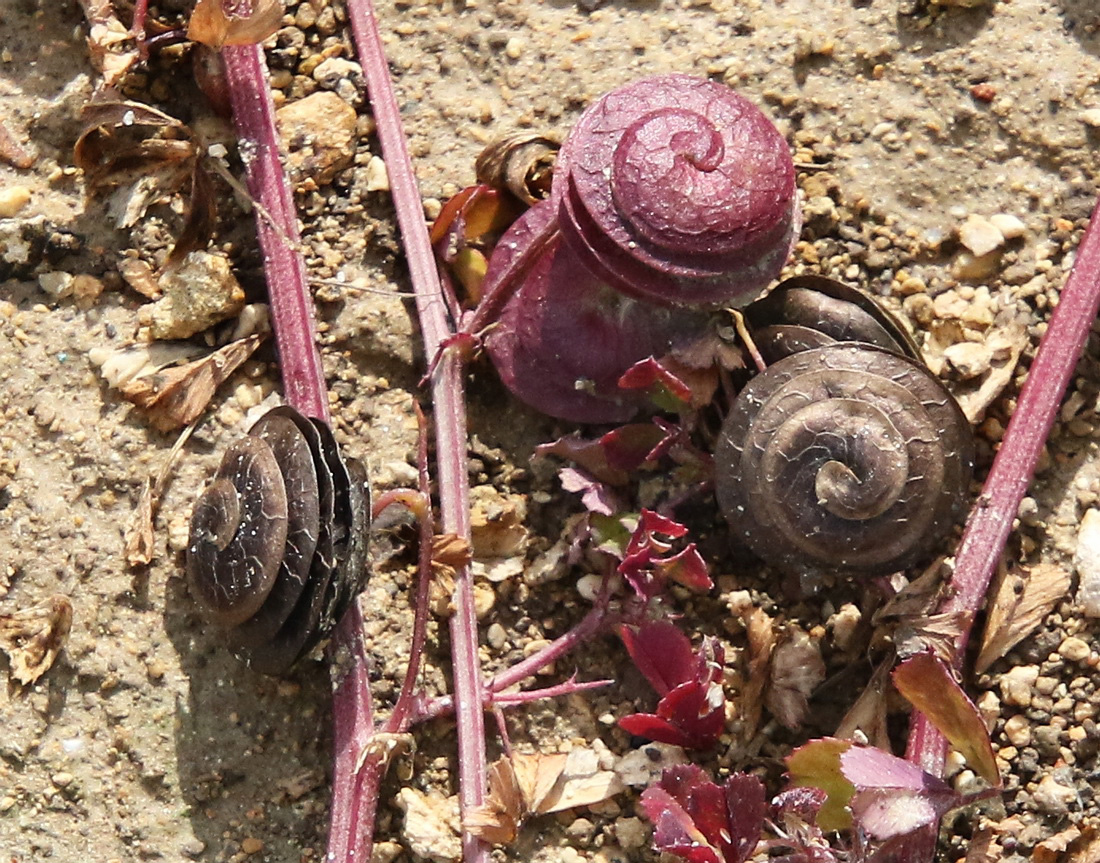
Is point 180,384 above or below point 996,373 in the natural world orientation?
above

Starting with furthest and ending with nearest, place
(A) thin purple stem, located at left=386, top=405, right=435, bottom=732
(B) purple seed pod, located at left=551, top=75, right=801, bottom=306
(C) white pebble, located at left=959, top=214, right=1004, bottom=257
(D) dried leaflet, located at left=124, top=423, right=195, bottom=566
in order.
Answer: (C) white pebble, located at left=959, top=214, right=1004, bottom=257 → (D) dried leaflet, located at left=124, top=423, right=195, bottom=566 → (A) thin purple stem, located at left=386, top=405, right=435, bottom=732 → (B) purple seed pod, located at left=551, top=75, right=801, bottom=306

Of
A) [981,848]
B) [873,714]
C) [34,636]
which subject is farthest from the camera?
[34,636]

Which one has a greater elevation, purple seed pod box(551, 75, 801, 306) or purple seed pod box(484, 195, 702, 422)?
purple seed pod box(551, 75, 801, 306)

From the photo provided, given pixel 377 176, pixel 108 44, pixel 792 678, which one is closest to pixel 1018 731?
pixel 792 678

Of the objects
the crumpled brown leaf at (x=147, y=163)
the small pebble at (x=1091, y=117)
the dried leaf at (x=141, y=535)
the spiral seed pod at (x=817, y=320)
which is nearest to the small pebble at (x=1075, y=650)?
the spiral seed pod at (x=817, y=320)

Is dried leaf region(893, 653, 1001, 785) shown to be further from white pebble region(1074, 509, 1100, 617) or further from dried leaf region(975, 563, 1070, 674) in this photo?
white pebble region(1074, 509, 1100, 617)

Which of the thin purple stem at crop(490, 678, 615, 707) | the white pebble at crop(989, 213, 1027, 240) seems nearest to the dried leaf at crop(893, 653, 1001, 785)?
the thin purple stem at crop(490, 678, 615, 707)

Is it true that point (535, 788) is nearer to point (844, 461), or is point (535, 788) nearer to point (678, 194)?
point (844, 461)
